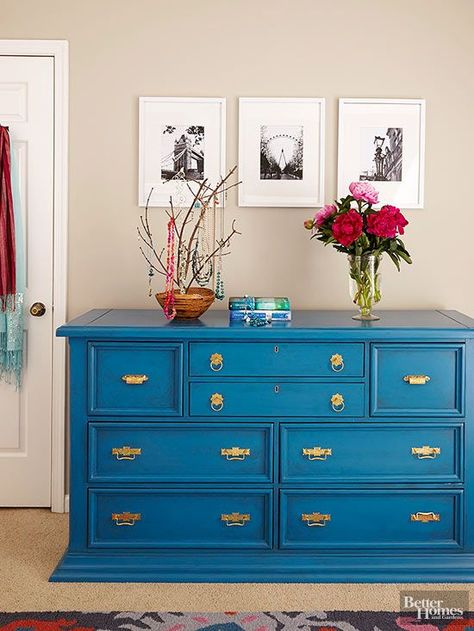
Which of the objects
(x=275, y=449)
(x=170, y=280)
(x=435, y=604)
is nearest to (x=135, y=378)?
(x=170, y=280)

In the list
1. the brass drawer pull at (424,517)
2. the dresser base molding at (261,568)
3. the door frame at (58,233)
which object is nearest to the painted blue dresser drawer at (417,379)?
the brass drawer pull at (424,517)

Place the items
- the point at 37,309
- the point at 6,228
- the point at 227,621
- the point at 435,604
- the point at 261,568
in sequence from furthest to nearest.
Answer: the point at 37,309 < the point at 6,228 < the point at 261,568 < the point at 435,604 < the point at 227,621

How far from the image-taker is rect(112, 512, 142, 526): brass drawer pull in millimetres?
3209

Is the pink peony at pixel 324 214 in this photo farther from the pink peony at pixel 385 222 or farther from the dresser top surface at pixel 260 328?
the dresser top surface at pixel 260 328

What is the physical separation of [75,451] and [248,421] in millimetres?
702

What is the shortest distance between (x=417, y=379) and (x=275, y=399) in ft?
1.89

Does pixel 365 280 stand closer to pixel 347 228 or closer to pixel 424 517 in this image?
pixel 347 228

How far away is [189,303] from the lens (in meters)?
3.34

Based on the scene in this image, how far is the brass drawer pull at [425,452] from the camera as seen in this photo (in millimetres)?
3215

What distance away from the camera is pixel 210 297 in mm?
3416

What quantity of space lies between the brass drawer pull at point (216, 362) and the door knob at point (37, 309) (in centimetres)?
108

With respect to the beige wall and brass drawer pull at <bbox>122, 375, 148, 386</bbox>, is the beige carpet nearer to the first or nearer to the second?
brass drawer pull at <bbox>122, 375, 148, 386</bbox>

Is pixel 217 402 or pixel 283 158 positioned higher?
pixel 283 158

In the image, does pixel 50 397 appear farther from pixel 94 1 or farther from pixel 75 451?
pixel 94 1
